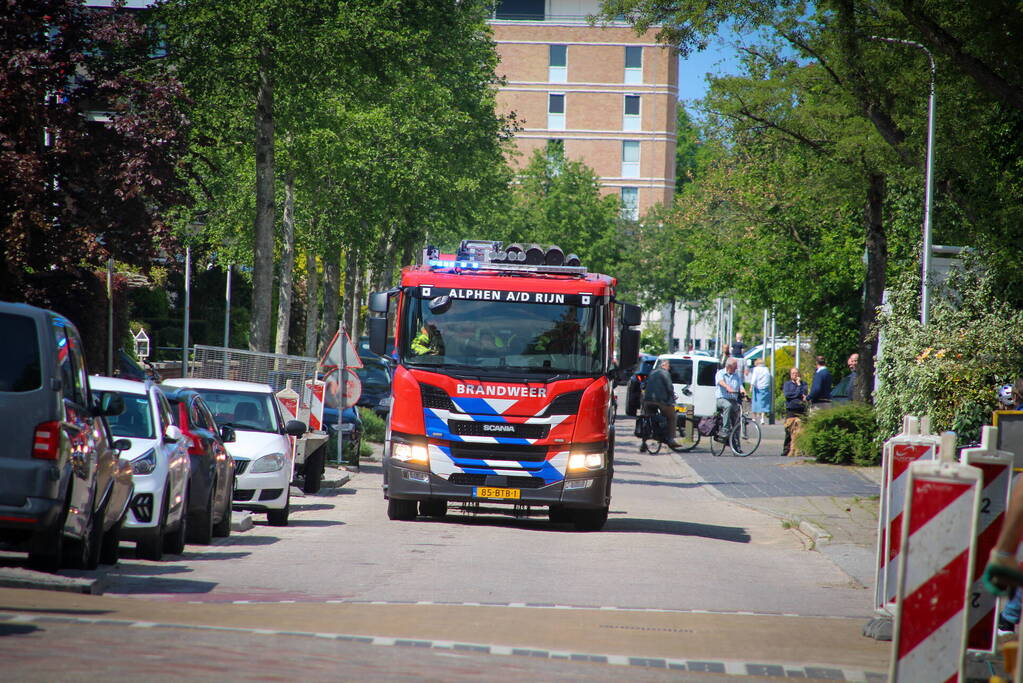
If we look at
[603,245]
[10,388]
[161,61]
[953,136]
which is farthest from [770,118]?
[603,245]

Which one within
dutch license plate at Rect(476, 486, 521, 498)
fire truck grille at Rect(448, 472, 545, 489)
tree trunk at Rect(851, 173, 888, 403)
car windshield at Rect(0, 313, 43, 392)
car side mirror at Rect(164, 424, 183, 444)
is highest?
tree trunk at Rect(851, 173, 888, 403)

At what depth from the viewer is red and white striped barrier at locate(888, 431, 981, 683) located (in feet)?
19.5

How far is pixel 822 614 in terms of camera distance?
11352 mm

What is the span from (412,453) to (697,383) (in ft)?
99.1

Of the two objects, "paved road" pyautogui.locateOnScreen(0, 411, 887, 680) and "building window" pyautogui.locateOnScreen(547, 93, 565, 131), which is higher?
"building window" pyautogui.locateOnScreen(547, 93, 565, 131)

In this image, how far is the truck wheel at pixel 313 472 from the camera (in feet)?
73.3

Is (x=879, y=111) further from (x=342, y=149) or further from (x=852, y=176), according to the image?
(x=342, y=149)

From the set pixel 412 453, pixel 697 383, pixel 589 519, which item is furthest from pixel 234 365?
pixel 697 383

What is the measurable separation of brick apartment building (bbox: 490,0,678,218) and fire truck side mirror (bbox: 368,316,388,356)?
79.8m

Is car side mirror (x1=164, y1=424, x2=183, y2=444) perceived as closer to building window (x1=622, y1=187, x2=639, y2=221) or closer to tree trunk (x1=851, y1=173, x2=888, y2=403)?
tree trunk (x1=851, y1=173, x2=888, y2=403)

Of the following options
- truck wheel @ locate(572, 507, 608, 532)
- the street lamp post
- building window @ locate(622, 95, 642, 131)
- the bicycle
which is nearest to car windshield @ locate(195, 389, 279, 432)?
truck wheel @ locate(572, 507, 608, 532)

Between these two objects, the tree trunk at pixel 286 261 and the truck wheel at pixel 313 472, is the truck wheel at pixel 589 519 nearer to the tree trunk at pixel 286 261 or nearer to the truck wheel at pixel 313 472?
the truck wheel at pixel 313 472

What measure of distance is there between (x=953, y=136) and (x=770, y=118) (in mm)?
7515

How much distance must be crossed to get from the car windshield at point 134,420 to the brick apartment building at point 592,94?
3287 inches
